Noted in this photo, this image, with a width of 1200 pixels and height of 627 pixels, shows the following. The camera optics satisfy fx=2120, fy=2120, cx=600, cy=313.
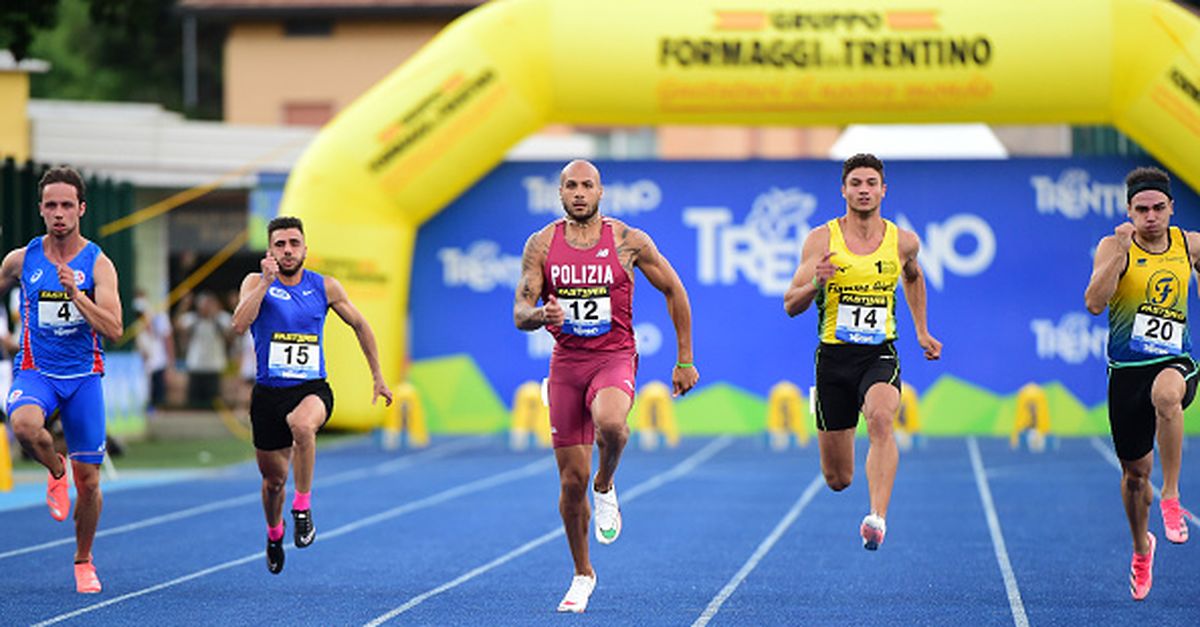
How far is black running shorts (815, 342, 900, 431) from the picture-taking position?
10.7m

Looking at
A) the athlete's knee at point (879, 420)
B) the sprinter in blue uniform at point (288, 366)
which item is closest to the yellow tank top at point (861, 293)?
the athlete's knee at point (879, 420)

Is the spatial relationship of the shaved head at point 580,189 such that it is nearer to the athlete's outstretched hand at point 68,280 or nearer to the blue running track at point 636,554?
the blue running track at point 636,554

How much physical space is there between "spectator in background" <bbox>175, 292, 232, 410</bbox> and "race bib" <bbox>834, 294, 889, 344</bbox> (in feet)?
68.9

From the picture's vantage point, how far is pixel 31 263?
11133 millimetres

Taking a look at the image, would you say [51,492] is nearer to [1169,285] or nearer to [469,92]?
[1169,285]

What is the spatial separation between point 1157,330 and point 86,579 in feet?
18.9

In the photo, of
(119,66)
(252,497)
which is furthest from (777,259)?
(119,66)

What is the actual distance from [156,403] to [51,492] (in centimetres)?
2229

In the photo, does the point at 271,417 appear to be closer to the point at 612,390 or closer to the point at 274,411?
the point at 274,411

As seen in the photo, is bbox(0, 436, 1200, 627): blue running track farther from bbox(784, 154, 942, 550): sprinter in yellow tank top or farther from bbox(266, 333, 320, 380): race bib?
bbox(266, 333, 320, 380): race bib

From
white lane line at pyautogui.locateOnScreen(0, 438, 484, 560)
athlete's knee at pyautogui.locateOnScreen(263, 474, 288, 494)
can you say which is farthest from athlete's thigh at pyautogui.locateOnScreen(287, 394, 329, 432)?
white lane line at pyautogui.locateOnScreen(0, 438, 484, 560)

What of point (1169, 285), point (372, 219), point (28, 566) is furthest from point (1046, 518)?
point (372, 219)

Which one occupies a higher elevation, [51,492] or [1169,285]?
[1169,285]

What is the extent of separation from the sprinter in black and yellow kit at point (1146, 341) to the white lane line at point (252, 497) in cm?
709
